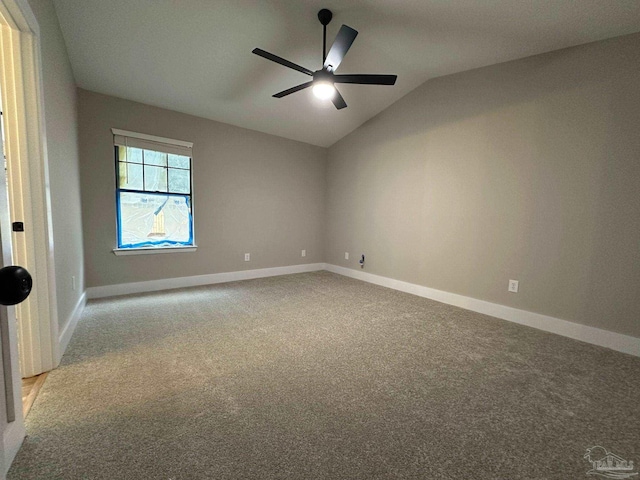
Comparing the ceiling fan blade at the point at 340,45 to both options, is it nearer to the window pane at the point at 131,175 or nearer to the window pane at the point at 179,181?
the window pane at the point at 179,181

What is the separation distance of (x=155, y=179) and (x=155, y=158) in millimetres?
280

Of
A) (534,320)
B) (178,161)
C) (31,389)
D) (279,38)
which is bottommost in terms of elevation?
(31,389)

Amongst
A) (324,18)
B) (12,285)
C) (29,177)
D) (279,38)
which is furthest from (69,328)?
(324,18)

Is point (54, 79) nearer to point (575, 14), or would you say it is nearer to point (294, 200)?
point (294, 200)

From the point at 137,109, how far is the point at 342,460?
14.2ft

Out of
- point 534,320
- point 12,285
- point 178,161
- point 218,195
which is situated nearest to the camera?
point 12,285

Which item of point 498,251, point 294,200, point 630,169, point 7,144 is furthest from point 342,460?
point 294,200

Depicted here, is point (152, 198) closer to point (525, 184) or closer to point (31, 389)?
point (31, 389)

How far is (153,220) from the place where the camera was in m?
3.93

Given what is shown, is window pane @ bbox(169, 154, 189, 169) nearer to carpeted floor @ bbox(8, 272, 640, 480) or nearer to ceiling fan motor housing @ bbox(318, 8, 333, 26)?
carpeted floor @ bbox(8, 272, 640, 480)

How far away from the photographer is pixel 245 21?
102 inches

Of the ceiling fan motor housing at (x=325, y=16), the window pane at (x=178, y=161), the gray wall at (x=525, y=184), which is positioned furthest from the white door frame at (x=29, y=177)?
the gray wall at (x=525, y=184)

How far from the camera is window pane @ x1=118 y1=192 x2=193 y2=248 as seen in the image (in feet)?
12.3

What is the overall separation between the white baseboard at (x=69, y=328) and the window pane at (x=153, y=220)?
36.9 inches
